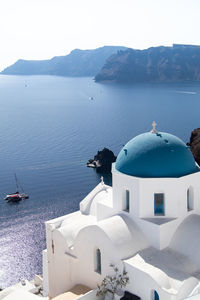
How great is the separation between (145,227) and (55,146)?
55.6 metres

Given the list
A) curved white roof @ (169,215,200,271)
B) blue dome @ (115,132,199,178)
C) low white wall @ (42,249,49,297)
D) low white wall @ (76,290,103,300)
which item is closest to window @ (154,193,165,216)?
curved white roof @ (169,215,200,271)

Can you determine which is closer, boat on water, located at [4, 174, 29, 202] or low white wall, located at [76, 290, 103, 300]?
low white wall, located at [76, 290, 103, 300]

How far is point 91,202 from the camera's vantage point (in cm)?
2353

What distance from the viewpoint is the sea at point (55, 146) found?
127ft

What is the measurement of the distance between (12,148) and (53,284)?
172 feet

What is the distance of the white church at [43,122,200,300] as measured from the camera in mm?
17031

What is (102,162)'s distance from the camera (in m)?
62.4

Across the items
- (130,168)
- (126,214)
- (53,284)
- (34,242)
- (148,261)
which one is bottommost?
(34,242)

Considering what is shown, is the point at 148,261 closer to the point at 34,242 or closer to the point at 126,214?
the point at 126,214

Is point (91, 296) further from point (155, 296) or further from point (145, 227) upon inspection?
point (145, 227)

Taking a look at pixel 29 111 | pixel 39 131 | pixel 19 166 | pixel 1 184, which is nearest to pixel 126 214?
pixel 1 184

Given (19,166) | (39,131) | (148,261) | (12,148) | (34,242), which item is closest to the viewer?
(148,261)

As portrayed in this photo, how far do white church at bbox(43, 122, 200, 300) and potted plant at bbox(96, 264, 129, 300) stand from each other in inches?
10.6

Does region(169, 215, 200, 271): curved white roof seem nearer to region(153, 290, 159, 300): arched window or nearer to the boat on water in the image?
region(153, 290, 159, 300): arched window
